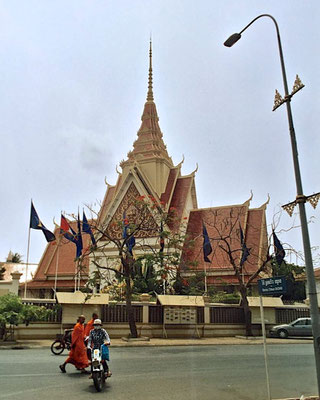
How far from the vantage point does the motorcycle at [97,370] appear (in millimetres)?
7315

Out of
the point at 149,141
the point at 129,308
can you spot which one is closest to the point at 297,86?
the point at 129,308

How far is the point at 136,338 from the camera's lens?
1739cm

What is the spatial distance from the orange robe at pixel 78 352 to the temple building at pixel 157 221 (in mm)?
18239

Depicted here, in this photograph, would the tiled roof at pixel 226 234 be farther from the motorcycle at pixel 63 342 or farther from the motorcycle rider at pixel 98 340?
the motorcycle rider at pixel 98 340

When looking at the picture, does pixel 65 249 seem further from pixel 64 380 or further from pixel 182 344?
pixel 64 380

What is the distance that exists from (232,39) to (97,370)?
6.42m

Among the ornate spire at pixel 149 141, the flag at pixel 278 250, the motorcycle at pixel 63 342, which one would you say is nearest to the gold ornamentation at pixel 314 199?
the motorcycle at pixel 63 342

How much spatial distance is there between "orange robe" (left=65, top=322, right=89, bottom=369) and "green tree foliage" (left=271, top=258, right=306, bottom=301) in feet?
37.6

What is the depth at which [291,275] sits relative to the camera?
22.2 metres

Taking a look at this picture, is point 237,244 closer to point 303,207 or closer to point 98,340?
point 98,340

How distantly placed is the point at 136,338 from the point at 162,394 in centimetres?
1056

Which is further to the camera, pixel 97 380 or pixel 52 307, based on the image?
pixel 52 307

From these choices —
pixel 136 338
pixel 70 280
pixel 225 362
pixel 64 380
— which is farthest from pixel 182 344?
pixel 70 280

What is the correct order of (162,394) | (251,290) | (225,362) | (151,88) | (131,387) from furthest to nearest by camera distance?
(151,88), (251,290), (225,362), (131,387), (162,394)
